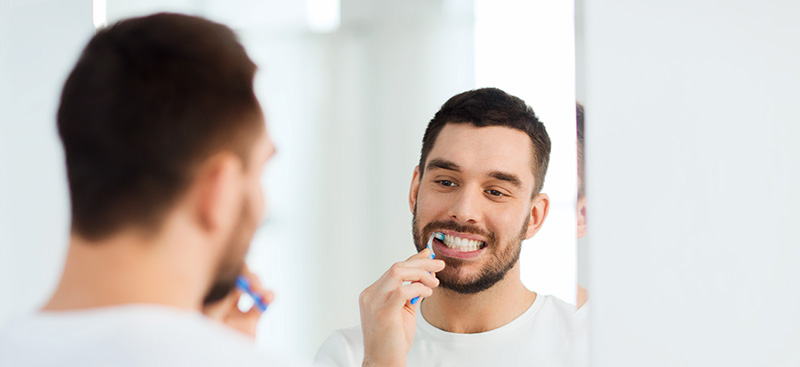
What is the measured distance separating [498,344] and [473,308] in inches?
2.8

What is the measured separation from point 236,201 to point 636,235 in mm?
792

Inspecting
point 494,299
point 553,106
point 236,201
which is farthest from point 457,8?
point 236,201

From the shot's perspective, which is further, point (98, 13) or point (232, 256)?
point (98, 13)

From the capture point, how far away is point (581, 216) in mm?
1161

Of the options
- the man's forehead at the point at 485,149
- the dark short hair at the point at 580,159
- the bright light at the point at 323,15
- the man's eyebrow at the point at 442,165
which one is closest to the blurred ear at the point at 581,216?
the dark short hair at the point at 580,159

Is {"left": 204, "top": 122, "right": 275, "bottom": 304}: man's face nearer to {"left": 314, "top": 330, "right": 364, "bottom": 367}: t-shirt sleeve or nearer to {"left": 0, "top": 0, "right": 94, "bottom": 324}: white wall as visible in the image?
{"left": 314, "top": 330, "right": 364, "bottom": 367}: t-shirt sleeve

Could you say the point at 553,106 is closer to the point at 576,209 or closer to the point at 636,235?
the point at 576,209

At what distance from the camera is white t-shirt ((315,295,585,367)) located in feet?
3.61

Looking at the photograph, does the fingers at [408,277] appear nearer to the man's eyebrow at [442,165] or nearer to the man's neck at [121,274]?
the man's eyebrow at [442,165]

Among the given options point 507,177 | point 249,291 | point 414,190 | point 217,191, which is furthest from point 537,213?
point 217,191

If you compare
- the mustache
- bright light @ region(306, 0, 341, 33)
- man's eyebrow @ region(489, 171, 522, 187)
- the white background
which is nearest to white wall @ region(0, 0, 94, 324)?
the white background

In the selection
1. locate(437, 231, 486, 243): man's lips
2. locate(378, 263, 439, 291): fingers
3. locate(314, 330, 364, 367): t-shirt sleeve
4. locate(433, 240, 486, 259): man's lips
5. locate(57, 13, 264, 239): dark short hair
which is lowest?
locate(314, 330, 364, 367): t-shirt sleeve

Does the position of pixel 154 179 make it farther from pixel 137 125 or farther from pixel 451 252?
pixel 451 252

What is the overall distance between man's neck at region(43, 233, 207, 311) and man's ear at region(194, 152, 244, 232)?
0.04 metres
